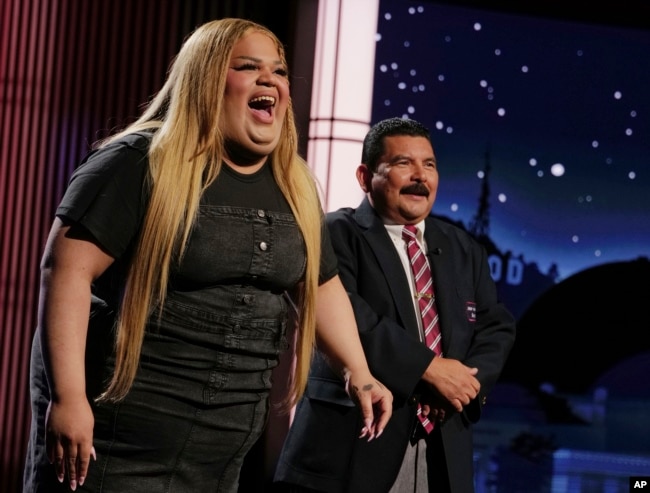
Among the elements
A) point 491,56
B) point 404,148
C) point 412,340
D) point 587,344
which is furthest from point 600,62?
point 412,340

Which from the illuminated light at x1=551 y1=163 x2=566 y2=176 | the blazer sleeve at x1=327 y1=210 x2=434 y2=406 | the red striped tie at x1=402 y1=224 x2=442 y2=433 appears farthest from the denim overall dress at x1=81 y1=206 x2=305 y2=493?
the illuminated light at x1=551 y1=163 x2=566 y2=176

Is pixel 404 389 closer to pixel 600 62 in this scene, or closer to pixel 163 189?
pixel 163 189

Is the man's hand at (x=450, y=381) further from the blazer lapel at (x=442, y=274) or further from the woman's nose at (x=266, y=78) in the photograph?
the woman's nose at (x=266, y=78)

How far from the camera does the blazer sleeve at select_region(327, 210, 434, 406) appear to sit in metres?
2.41

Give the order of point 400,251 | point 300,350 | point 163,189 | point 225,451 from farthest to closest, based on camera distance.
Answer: point 400,251, point 300,350, point 225,451, point 163,189

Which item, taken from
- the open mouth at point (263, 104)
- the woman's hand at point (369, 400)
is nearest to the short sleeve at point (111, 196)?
the open mouth at point (263, 104)

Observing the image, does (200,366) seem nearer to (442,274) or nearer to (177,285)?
(177,285)

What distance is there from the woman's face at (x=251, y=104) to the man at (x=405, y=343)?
2.40 ft

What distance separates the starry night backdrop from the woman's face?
12.4ft

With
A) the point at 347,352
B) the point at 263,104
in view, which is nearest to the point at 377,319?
the point at 347,352

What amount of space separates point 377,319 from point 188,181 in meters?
0.88

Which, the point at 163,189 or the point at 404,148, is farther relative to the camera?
the point at 404,148

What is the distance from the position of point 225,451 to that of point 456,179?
397cm

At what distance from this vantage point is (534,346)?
5836 millimetres
